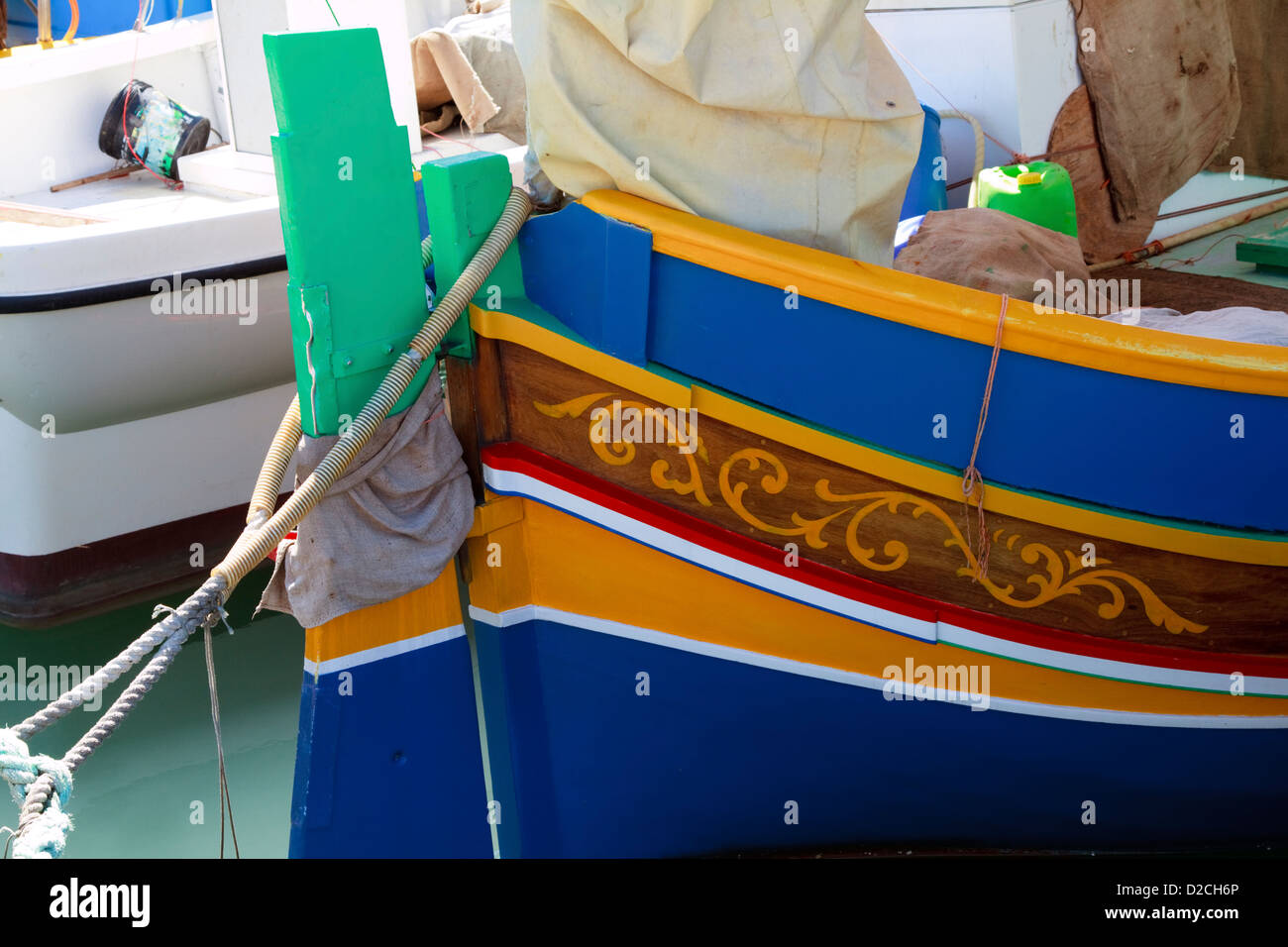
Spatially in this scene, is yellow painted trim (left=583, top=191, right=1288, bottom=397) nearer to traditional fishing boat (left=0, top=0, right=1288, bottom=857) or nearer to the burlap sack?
traditional fishing boat (left=0, top=0, right=1288, bottom=857)

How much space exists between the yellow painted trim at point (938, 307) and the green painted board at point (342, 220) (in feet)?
1.14

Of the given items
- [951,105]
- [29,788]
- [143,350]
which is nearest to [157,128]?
[143,350]

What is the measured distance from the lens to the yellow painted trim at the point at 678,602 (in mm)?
2223

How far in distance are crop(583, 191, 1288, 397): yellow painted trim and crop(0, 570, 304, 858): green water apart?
2021 millimetres

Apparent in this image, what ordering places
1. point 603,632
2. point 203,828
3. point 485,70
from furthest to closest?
point 485,70, point 203,828, point 603,632

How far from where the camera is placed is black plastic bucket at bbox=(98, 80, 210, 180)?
5.40 meters

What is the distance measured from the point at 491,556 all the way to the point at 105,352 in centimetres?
255

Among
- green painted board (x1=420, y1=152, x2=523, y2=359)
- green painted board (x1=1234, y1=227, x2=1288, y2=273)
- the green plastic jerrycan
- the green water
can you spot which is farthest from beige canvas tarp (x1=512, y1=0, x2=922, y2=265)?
the green water

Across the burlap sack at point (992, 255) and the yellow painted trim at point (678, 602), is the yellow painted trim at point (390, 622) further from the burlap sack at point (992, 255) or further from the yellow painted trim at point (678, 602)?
the burlap sack at point (992, 255)

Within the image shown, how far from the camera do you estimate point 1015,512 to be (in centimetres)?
216

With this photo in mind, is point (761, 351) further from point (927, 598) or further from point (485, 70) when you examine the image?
point (485, 70)

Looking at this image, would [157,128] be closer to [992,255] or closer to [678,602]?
[992,255]

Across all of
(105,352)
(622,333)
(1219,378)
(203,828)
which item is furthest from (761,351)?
(105,352)
